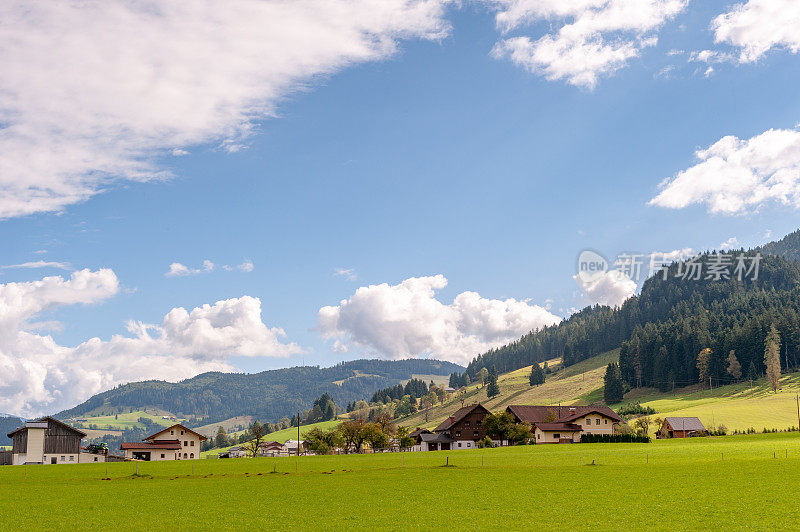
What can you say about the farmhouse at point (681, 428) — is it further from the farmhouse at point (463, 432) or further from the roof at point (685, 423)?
the farmhouse at point (463, 432)

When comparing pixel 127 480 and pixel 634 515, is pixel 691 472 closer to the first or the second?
pixel 634 515

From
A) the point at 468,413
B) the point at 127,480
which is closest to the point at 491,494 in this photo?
the point at 127,480

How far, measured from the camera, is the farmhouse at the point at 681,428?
127 metres

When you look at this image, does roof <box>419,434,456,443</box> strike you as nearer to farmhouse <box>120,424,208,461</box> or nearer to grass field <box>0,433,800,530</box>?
farmhouse <box>120,424,208,461</box>

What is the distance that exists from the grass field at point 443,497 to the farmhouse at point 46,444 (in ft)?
184

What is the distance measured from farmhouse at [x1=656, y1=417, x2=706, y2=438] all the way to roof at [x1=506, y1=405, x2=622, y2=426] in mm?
9587

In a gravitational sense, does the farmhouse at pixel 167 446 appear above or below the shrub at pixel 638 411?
below

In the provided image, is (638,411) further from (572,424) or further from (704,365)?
(572,424)

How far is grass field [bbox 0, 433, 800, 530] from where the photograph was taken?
3191cm

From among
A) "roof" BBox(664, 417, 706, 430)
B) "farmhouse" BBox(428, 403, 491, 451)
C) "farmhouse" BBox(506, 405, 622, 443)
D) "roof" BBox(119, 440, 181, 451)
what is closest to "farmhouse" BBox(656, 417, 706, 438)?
"roof" BBox(664, 417, 706, 430)

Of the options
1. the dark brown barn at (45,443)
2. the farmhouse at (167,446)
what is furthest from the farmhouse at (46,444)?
the farmhouse at (167,446)

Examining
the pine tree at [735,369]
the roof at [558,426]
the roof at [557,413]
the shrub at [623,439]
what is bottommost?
the shrub at [623,439]

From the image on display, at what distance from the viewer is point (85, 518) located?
116ft

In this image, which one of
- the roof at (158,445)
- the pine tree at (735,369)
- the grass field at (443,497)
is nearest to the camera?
the grass field at (443,497)
